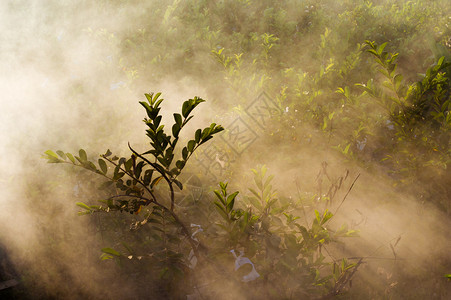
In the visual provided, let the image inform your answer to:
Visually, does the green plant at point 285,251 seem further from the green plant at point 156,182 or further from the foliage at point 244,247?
the green plant at point 156,182

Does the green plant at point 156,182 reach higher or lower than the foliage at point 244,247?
higher

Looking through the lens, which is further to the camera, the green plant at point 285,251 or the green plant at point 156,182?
the green plant at point 285,251

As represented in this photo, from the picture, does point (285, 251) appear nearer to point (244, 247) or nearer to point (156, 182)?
point (244, 247)

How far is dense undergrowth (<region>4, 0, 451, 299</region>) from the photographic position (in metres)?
1.52

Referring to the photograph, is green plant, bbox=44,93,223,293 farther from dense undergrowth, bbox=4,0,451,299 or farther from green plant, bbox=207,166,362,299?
green plant, bbox=207,166,362,299

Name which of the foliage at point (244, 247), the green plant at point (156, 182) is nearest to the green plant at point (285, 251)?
the foliage at point (244, 247)

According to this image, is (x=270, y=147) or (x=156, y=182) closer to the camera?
(x=156, y=182)

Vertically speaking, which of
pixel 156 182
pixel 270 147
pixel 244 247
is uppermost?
pixel 270 147

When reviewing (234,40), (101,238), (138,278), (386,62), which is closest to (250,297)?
(138,278)

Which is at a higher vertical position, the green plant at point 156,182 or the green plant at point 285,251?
the green plant at point 156,182

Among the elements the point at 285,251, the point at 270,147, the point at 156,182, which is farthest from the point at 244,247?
the point at 270,147

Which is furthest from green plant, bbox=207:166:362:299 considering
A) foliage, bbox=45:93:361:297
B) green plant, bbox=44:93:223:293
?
green plant, bbox=44:93:223:293

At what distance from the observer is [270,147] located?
7.59 feet

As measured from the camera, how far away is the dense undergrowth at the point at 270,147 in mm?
1523
